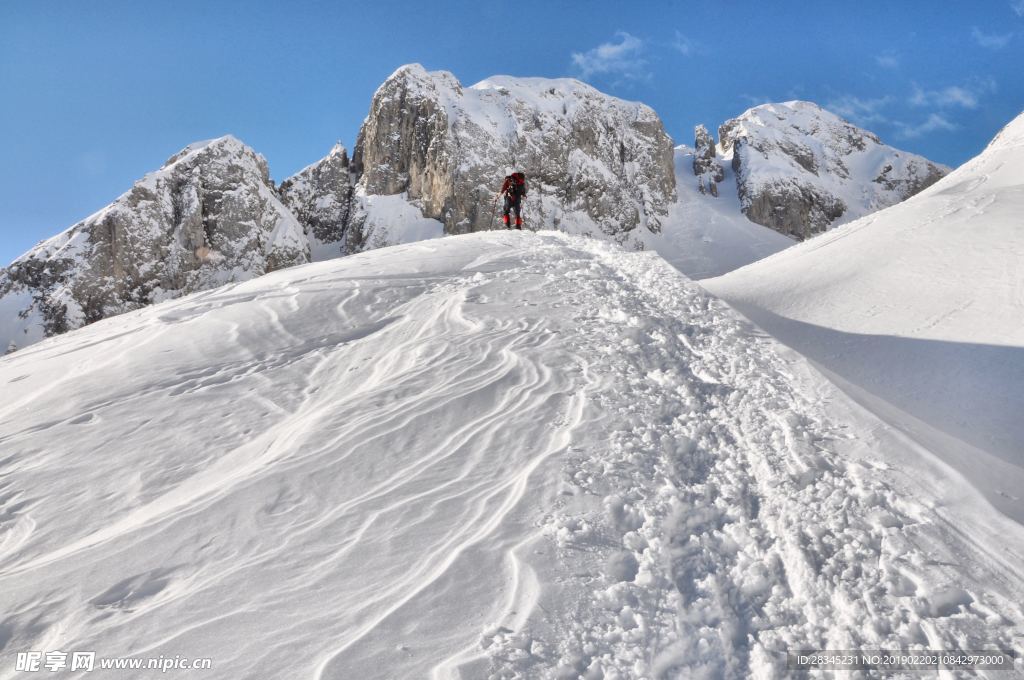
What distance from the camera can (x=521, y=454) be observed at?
429 cm

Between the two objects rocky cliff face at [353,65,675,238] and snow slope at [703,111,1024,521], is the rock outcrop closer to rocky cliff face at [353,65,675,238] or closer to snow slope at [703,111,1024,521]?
rocky cliff face at [353,65,675,238]

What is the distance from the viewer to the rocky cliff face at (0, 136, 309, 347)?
46875 mm

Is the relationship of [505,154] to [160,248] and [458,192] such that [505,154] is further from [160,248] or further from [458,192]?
[160,248]

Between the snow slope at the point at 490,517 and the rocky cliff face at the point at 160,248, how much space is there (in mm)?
50424

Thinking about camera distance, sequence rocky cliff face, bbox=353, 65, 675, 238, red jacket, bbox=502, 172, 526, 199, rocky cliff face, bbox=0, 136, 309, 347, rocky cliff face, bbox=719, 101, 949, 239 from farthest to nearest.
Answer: rocky cliff face, bbox=719, 101, 949, 239, rocky cliff face, bbox=353, 65, 675, 238, rocky cliff face, bbox=0, 136, 309, 347, red jacket, bbox=502, 172, 526, 199

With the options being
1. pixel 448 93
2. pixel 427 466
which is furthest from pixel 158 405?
pixel 448 93

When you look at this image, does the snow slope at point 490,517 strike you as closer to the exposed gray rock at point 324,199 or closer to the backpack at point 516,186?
the backpack at point 516,186

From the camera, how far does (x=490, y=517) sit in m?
3.59

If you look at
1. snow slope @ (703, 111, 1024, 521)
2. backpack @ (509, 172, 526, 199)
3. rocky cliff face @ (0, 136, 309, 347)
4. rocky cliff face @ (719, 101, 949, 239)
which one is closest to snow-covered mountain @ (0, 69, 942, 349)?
rocky cliff face @ (0, 136, 309, 347)

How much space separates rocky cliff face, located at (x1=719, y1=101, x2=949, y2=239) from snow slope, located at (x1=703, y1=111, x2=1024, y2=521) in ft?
230

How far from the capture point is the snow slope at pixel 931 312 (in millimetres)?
5086

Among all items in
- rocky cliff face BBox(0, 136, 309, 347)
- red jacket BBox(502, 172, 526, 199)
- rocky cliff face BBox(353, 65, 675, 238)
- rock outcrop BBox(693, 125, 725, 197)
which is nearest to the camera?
red jacket BBox(502, 172, 526, 199)

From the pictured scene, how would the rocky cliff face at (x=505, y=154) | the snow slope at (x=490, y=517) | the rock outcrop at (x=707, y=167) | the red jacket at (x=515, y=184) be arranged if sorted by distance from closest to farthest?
1. the snow slope at (x=490, y=517)
2. the red jacket at (x=515, y=184)
3. the rocky cliff face at (x=505, y=154)
4. the rock outcrop at (x=707, y=167)

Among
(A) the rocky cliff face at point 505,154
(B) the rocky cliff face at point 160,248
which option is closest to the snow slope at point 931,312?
(A) the rocky cliff face at point 505,154
